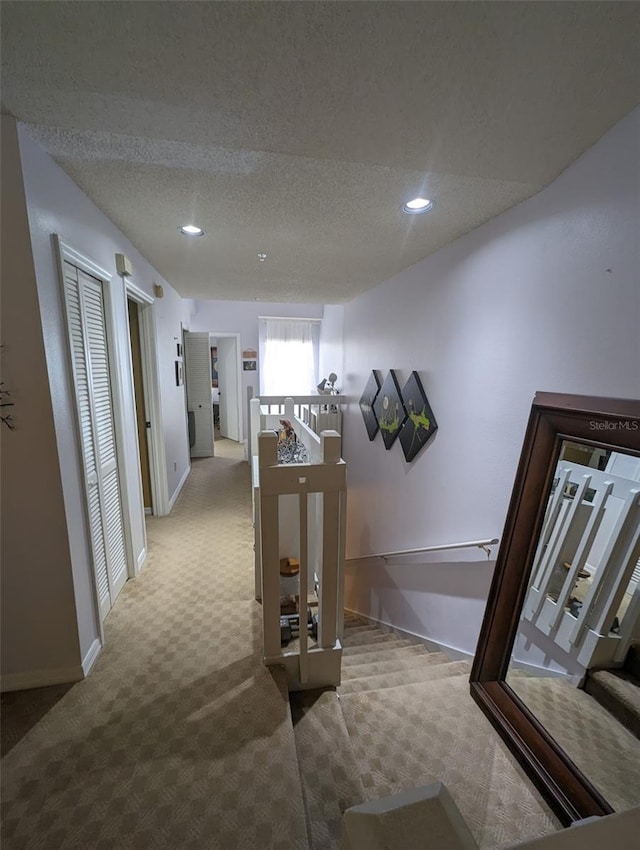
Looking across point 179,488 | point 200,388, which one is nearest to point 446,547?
point 179,488

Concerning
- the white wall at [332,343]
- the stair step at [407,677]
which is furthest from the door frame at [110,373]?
the white wall at [332,343]

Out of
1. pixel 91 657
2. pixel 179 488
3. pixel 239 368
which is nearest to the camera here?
pixel 91 657

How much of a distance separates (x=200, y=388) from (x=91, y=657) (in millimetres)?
4344

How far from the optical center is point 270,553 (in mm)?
1475

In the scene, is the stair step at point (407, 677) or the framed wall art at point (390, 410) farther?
the framed wall art at point (390, 410)

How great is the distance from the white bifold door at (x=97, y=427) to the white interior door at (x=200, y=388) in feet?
11.4

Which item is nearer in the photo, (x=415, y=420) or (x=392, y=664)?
(x=392, y=664)

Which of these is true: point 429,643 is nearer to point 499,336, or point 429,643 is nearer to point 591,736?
point 591,736

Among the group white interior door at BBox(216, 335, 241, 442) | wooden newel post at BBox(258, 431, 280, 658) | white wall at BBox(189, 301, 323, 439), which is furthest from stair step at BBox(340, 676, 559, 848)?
white wall at BBox(189, 301, 323, 439)

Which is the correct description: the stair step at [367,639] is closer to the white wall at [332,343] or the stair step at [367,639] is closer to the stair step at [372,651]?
the stair step at [372,651]

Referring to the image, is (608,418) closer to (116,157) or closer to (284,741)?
(284,741)

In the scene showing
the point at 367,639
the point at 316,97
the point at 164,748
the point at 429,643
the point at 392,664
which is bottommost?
the point at 367,639

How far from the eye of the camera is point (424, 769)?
1275mm

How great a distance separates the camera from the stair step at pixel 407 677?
1758mm
